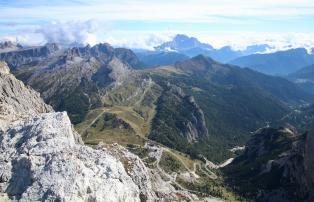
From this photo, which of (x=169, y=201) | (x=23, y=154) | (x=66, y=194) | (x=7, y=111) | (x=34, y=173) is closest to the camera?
(x=66, y=194)

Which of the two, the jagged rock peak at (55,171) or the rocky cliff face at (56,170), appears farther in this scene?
the rocky cliff face at (56,170)

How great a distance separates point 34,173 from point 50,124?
78.8 ft

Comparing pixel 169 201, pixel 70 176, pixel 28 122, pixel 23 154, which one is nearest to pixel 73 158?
pixel 70 176

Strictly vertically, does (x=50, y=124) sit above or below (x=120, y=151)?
above

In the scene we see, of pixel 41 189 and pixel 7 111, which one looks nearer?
pixel 41 189

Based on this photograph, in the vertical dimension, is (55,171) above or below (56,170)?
below

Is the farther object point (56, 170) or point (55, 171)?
point (56, 170)

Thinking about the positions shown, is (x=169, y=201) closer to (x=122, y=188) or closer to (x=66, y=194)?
(x=122, y=188)

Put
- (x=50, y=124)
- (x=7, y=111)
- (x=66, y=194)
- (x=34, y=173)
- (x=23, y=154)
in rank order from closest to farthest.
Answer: (x=66, y=194) → (x=34, y=173) → (x=23, y=154) → (x=50, y=124) → (x=7, y=111)

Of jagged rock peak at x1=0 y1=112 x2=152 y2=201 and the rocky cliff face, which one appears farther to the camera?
the rocky cliff face

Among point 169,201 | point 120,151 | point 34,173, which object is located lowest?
point 169,201

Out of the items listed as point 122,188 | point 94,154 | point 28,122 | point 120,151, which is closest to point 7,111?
point 28,122

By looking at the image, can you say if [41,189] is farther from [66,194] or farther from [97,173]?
[97,173]

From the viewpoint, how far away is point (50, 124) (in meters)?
130
